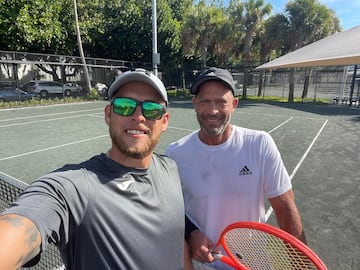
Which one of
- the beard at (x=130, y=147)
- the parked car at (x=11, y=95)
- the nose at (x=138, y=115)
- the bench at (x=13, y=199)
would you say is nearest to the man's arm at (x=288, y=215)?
the beard at (x=130, y=147)

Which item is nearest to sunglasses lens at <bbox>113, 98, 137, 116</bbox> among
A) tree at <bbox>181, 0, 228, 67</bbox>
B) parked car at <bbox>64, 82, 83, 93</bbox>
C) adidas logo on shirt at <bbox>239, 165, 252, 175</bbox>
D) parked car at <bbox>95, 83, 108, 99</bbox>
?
adidas logo on shirt at <bbox>239, 165, 252, 175</bbox>

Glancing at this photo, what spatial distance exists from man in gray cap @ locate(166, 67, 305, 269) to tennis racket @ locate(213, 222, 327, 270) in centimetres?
17

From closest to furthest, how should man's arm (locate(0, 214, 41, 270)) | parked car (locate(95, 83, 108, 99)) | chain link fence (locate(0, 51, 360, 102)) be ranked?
man's arm (locate(0, 214, 41, 270))
chain link fence (locate(0, 51, 360, 102))
parked car (locate(95, 83, 108, 99))

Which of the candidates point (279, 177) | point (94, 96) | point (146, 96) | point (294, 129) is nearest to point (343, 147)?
point (294, 129)

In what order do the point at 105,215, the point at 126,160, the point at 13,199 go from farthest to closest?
the point at 13,199
the point at 126,160
the point at 105,215

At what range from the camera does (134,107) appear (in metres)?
1.73

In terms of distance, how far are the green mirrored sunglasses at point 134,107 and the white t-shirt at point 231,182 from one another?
52 centimetres

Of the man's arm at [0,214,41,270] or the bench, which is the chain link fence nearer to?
the bench

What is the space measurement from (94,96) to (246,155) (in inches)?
937

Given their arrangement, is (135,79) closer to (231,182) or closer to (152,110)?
(152,110)

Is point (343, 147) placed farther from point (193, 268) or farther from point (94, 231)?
point (94, 231)

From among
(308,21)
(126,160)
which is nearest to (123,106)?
(126,160)

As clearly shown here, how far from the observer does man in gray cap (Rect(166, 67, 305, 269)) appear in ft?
6.38

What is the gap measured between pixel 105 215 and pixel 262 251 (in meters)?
1.04
